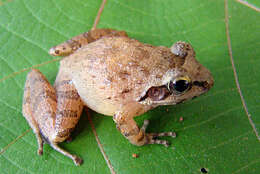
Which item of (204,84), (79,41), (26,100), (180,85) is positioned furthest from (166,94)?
(26,100)

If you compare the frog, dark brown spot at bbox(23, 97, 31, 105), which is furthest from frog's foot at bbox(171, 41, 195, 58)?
dark brown spot at bbox(23, 97, 31, 105)

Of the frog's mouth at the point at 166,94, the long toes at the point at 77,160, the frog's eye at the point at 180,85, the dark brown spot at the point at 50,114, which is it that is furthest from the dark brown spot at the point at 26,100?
the frog's eye at the point at 180,85

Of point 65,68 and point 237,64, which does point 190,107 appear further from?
point 65,68

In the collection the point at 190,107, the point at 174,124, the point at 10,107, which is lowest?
the point at 10,107

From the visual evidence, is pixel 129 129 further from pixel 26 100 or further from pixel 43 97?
pixel 26 100

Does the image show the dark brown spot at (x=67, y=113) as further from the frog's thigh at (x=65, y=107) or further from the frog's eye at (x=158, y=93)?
the frog's eye at (x=158, y=93)

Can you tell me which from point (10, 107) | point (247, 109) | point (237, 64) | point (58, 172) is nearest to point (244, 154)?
point (247, 109)
